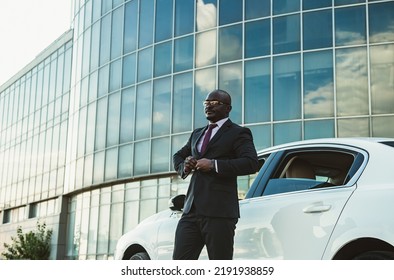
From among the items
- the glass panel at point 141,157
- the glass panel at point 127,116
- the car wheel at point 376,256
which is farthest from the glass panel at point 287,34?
the car wheel at point 376,256

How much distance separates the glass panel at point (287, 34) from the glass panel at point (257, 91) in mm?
513

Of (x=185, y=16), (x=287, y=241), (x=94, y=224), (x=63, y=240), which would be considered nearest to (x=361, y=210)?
(x=287, y=241)

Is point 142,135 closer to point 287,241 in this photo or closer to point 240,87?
point 240,87

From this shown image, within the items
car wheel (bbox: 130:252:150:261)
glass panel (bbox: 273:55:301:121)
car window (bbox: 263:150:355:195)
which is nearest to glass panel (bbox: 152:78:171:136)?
glass panel (bbox: 273:55:301:121)

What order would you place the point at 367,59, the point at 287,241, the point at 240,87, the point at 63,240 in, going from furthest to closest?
the point at 63,240
the point at 240,87
the point at 367,59
the point at 287,241

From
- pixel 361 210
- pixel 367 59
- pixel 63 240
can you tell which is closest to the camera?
→ pixel 361 210

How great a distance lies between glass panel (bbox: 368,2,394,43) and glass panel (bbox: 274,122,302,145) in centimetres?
267

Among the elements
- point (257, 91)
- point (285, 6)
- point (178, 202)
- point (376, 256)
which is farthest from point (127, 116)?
point (376, 256)

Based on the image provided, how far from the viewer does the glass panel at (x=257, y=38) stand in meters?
15.3

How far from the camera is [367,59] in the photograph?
46.5ft

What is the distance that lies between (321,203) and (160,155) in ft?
46.7

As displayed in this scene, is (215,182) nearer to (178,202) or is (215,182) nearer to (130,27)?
(178,202)

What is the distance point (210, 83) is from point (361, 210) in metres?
13.6

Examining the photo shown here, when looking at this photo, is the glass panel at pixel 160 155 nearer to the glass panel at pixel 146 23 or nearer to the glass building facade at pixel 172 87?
the glass building facade at pixel 172 87
